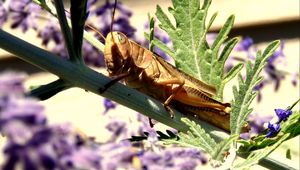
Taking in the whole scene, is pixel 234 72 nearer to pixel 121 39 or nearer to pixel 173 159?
pixel 121 39

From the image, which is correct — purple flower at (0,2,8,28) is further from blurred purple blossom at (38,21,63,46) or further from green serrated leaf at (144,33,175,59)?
green serrated leaf at (144,33,175,59)

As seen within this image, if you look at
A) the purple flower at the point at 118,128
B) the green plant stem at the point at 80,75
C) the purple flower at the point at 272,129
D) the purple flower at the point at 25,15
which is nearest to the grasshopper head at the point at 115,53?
the green plant stem at the point at 80,75

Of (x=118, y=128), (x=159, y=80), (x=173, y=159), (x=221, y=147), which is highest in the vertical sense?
(x=221, y=147)

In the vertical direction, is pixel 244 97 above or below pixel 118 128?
above

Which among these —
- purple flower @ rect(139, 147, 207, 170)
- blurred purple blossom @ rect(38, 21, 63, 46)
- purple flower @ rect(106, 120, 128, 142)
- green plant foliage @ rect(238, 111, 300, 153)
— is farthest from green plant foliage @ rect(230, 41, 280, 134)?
blurred purple blossom @ rect(38, 21, 63, 46)

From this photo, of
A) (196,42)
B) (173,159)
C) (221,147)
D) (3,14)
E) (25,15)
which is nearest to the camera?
(221,147)

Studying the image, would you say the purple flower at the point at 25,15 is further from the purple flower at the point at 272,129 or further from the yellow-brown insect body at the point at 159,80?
the purple flower at the point at 272,129

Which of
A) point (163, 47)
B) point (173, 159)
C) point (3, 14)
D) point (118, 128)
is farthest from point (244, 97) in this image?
point (3, 14)

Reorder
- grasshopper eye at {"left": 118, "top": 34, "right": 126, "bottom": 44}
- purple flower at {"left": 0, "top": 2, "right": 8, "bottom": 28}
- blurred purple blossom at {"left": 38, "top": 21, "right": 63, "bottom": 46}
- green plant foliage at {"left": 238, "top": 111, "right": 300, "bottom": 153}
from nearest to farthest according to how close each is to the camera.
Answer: green plant foliage at {"left": 238, "top": 111, "right": 300, "bottom": 153} → grasshopper eye at {"left": 118, "top": 34, "right": 126, "bottom": 44} → purple flower at {"left": 0, "top": 2, "right": 8, "bottom": 28} → blurred purple blossom at {"left": 38, "top": 21, "right": 63, "bottom": 46}
